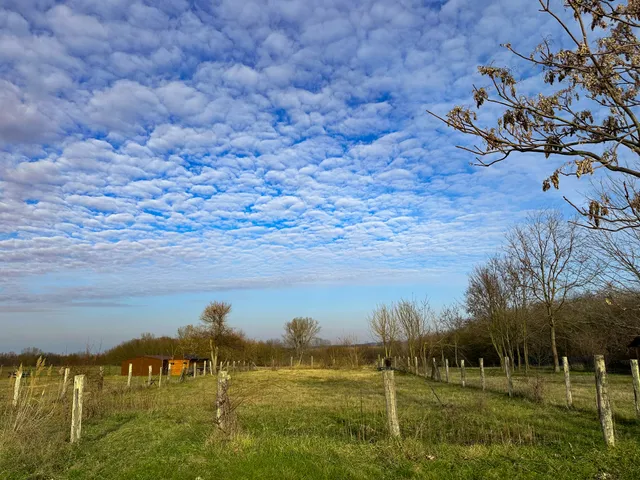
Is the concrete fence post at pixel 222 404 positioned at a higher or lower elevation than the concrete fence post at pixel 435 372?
higher

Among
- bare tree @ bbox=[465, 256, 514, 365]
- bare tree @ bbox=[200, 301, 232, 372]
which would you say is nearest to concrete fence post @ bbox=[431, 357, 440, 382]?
bare tree @ bbox=[465, 256, 514, 365]

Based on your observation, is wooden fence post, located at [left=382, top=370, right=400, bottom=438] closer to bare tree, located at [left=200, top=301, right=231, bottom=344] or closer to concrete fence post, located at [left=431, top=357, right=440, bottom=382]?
concrete fence post, located at [left=431, top=357, right=440, bottom=382]

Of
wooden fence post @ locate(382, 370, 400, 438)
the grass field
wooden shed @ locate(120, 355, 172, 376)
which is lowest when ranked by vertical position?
wooden shed @ locate(120, 355, 172, 376)

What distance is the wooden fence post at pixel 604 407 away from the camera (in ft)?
21.3

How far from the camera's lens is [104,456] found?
6.88m

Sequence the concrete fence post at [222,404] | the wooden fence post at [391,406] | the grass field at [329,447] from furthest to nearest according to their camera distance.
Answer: the concrete fence post at [222,404] → the wooden fence post at [391,406] → the grass field at [329,447]

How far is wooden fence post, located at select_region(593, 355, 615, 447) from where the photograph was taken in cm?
649

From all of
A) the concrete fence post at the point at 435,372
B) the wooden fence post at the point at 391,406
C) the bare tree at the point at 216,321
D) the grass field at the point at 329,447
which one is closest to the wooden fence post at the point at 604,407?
the grass field at the point at 329,447

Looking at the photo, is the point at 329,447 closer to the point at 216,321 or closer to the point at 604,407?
the point at 604,407

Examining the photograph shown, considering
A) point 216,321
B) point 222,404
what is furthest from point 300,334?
point 222,404

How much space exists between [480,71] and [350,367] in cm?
4042

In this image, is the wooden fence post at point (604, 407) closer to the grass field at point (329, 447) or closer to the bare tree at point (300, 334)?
the grass field at point (329, 447)

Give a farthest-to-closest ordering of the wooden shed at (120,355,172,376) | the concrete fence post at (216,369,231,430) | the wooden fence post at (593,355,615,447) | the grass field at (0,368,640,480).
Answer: the wooden shed at (120,355,172,376) → the concrete fence post at (216,369,231,430) → the wooden fence post at (593,355,615,447) → the grass field at (0,368,640,480)

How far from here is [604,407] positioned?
6.61 meters
